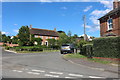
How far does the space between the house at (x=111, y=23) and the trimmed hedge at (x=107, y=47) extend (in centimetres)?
684

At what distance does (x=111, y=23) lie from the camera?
21281mm

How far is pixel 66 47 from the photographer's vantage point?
24.0m

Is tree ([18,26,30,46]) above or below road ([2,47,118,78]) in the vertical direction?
above

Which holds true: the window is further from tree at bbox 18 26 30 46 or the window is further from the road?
tree at bbox 18 26 30 46

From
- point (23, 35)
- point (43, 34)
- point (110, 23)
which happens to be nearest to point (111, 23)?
point (110, 23)

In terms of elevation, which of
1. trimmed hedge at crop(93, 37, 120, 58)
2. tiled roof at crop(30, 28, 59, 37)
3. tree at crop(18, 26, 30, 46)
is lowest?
trimmed hedge at crop(93, 37, 120, 58)

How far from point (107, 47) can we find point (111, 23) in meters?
10.2

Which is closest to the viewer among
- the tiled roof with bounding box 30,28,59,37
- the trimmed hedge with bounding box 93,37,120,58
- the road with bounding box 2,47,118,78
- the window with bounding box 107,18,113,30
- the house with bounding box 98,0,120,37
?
the road with bounding box 2,47,118,78

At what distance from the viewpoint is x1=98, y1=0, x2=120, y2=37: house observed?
766 inches

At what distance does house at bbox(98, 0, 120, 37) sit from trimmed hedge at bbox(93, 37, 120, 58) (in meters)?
6.84

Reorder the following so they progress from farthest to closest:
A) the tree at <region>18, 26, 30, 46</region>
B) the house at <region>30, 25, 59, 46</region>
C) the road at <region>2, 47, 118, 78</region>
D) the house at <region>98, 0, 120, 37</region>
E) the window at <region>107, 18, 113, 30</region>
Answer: the house at <region>30, 25, 59, 46</region> < the tree at <region>18, 26, 30, 46</region> < the window at <region>107, 18, 113, 30</region> < the house at <region>98, 0, 120, 37</region> < the road at <region>2, 47, 118, 78</region>

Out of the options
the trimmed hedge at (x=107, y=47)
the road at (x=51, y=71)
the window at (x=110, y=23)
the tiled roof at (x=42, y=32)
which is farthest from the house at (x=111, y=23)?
the tiled roof at (x=42, y=32)

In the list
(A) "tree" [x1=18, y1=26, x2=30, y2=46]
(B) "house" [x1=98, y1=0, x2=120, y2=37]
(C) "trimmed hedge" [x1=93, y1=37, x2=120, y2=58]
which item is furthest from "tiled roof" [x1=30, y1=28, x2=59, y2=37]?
(C) "trimmed hedge" [x1=93, y1=37, x2=120, y2=58]

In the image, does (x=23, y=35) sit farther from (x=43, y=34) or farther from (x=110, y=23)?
(x=110, y=23)
